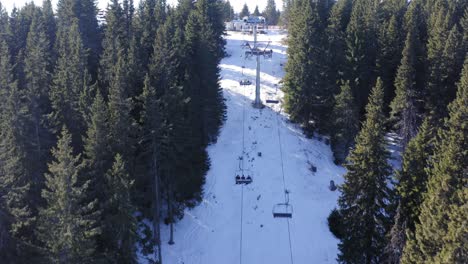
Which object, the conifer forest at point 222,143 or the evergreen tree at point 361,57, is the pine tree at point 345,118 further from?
the evergreen tree at point 361,57

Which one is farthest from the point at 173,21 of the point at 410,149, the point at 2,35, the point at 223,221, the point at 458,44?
the point at 410,149

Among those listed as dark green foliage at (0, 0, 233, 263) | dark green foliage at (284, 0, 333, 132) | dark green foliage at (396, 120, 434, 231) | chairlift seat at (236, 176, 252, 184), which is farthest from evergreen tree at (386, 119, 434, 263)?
dark green foliage at (284, 0, 333, 132)

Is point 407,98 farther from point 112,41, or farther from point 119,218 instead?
point 119,218

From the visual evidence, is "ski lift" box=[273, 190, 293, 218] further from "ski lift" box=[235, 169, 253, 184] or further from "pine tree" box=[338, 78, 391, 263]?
"pine tree" box=[338, 78, 391, 263]

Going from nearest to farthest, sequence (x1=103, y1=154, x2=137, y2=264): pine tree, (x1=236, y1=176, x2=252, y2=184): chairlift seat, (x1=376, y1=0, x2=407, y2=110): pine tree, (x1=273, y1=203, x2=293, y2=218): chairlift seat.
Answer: (x1=103, y1=154, x2=137, y2=264): pine tree, (x1=273, y1=203, x2=293, y2=218): chairlift seat, (x1=236, y1=176, x2=252, y2=184): chairlift seat, (x1=376, y1=0, x2=407, y2=110): pine tree

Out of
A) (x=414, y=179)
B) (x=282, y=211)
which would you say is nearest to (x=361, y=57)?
(x=282, y=211)

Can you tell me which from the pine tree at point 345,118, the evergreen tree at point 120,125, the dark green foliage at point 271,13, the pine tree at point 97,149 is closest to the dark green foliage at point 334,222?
the pine tree at point 345,118

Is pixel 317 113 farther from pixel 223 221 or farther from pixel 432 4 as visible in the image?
pixel 432 4

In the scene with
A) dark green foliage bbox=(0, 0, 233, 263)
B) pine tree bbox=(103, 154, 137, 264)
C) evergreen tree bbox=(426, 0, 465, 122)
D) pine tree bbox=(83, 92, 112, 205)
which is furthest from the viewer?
evergreen tree bbox=(426, 0, 465, 122)
